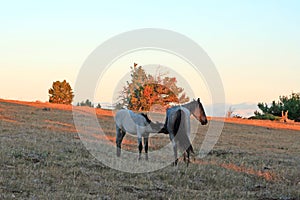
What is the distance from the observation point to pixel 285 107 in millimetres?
62500

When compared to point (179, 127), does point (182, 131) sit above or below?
below

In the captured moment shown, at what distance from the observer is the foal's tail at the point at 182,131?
13500 mm

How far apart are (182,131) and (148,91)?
280 cm

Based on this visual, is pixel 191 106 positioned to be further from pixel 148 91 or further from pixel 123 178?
pixel 123 178

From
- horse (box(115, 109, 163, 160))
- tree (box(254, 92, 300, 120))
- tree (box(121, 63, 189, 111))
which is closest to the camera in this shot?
horse (box(115, 109, 163, 160))

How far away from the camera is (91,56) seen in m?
13.0

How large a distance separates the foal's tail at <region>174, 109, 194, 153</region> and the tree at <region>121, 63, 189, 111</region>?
48.9 inches

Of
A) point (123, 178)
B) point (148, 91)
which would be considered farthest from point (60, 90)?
point (123, 178)

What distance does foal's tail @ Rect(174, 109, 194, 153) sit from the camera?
13.5 m

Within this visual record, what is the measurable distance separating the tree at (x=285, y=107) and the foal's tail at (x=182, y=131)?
50.4m

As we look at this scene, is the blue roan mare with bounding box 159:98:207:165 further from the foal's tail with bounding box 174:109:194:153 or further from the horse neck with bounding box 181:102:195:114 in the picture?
the horse neck with bounding box 181:102:195:114

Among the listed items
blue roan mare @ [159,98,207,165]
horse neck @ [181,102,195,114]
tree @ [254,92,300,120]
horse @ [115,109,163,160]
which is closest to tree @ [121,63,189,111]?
horse neck @ [181,102,195,114]

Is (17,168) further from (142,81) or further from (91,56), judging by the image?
(142,81)

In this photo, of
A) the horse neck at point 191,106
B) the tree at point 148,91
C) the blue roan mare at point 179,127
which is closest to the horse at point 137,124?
the blue roan mare at point 179,127
